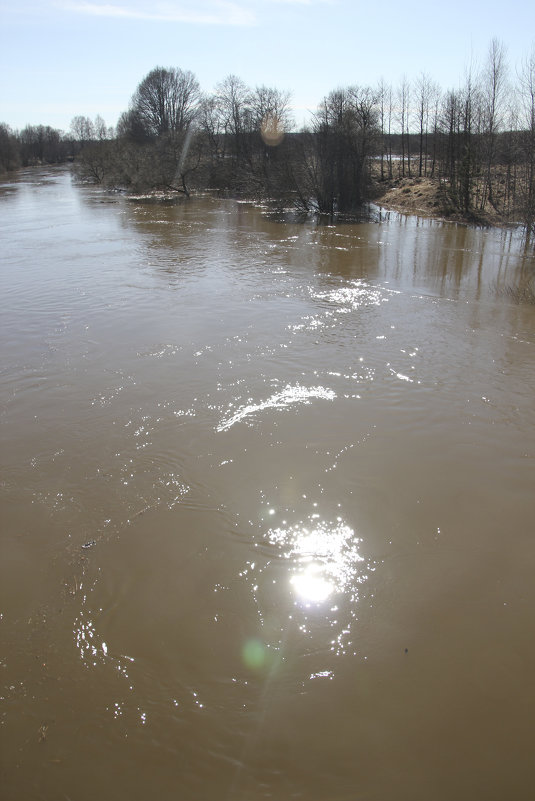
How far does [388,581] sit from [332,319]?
758 cm

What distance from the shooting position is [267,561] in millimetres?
4629

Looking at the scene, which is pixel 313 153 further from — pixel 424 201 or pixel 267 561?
pixel 267 561

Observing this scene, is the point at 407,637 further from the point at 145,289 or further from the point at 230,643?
the point at 145,289

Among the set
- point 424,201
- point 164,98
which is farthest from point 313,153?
point 164,98

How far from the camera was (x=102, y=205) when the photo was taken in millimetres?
32906

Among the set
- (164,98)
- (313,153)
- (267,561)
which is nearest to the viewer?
(267,561)

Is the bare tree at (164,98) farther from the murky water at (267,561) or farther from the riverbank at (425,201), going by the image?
the murky water at (267,561)

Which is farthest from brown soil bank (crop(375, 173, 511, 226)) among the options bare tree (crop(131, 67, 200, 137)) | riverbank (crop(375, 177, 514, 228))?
bare tree (crop(131, 67, 200, 137))

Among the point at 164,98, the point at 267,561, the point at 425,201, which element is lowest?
the point at 267,561

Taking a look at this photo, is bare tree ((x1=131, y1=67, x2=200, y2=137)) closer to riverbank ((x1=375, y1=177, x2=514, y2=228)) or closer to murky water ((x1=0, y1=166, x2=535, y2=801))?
riverbank ((x1=375, y1=177, x2=514, y2=228))

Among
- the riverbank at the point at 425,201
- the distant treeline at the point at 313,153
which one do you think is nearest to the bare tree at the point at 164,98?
the distant treeline at the point at 313,153

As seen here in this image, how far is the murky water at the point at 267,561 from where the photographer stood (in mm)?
3219

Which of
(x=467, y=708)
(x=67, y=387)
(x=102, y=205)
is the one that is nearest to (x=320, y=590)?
(x=467, y=708)

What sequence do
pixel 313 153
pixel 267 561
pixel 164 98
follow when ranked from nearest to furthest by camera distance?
pixel 267 561
pixel 313 153
pixel 164 98
